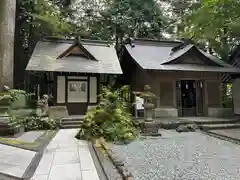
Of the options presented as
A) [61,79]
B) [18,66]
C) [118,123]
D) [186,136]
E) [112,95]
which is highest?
[18,66]

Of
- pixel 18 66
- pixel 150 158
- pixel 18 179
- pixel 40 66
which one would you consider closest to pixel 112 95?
pixel 150 158

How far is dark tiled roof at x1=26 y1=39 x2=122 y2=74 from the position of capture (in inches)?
421

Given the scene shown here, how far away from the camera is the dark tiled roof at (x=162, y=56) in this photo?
36.5 ft

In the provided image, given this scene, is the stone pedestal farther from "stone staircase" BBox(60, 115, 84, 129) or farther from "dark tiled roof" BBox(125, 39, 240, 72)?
"dark tiled roof" BBox(125, 39, 240, 72)

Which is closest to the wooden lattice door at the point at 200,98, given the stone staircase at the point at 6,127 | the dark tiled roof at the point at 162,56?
the dark tiled roof at the point at 162,56

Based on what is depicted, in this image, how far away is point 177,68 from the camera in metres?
10.9

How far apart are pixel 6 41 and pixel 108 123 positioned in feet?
19.5

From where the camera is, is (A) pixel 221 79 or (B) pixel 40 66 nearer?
(B) pixel 40 66

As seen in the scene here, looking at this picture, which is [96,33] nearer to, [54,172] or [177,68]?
[177,68]

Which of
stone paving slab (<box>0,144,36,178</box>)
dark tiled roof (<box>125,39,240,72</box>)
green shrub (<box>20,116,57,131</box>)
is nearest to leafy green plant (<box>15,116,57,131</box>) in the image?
green shrub (<box>20,116,57,131</box>)

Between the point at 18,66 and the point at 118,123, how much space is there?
1185cm

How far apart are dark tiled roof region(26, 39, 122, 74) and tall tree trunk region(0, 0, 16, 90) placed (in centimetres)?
121

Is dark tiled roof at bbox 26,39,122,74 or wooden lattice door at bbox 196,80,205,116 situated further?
wooden lattice door at bbox 196,80,205,116

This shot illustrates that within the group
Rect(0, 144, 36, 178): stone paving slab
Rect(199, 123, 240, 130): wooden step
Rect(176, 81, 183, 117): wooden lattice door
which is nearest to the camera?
Rect(0, 144, 36, 178): stone paving slab
